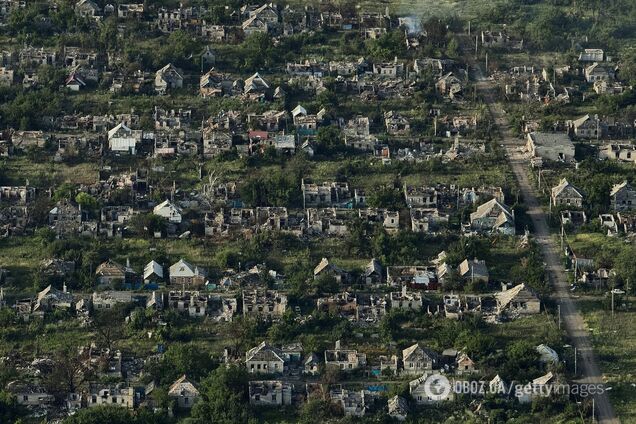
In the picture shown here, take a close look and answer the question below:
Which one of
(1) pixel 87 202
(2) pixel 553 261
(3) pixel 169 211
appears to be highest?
(2) pixel 553 261

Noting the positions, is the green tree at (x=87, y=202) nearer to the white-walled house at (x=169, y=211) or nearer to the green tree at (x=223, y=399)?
the white-walled house at (x=169, y=211)

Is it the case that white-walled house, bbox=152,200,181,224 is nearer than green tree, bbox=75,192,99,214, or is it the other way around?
white-walled house, bbox=152,200,181,224

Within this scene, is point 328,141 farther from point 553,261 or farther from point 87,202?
point 553,261

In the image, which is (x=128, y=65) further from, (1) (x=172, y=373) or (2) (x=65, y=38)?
(1) (x=172, y=373)

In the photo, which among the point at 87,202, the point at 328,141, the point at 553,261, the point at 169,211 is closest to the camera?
the point at 553,261

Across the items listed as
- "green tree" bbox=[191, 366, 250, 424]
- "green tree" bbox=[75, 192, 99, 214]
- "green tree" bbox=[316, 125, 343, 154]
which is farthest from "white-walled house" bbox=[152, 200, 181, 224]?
"green tree" bbox=[191, 366, 250, 424]

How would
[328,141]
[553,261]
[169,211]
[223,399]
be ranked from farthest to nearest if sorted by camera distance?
1. [328,141]
2. [169,211]
3. [553,261]
4. [223,399]

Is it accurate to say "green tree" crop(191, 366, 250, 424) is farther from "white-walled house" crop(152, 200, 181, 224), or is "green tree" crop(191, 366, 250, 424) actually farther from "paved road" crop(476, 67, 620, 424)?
"white-walled house" crop(152, 200, 181, 224)

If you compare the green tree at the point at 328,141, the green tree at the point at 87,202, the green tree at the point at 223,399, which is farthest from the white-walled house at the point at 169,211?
the green tree at the point at 223,399

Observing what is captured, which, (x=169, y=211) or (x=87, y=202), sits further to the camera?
(x=87, y=202)

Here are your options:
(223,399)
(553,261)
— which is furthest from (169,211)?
(223,399)
